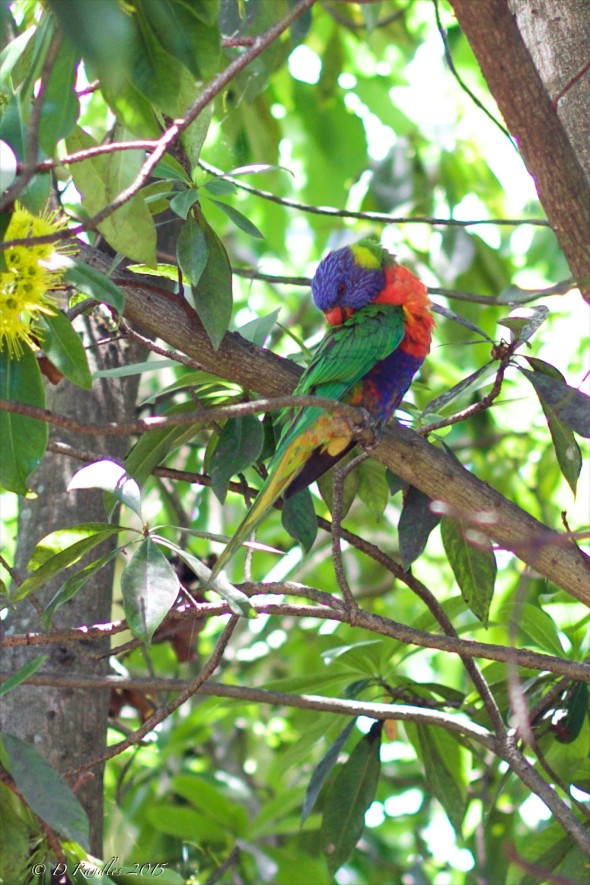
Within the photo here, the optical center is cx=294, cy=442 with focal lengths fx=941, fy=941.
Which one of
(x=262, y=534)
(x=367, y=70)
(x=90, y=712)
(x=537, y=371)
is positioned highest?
(x=367, y=70)

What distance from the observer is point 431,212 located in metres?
4.75

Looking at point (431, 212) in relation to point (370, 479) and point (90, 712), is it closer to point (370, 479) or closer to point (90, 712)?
point (370, 479)

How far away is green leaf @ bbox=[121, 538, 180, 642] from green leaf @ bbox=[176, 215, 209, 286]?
60cm

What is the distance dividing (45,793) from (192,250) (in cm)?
113

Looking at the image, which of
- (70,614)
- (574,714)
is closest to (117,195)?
(70,614)

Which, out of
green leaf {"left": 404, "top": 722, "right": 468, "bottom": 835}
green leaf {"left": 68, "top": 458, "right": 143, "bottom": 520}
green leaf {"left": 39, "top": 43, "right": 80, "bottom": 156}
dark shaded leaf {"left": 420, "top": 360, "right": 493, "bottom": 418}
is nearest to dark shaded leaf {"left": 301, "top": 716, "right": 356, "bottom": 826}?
green leaf {"left": 404, "top": 722, "right": 468, "bottom": 835}

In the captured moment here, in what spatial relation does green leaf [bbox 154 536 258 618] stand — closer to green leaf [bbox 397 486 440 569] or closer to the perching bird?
the perching bird

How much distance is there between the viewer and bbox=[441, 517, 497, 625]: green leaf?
236cm

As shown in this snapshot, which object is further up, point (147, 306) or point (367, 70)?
point (367, 70)

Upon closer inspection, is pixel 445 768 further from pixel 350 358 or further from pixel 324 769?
pixel 350 358

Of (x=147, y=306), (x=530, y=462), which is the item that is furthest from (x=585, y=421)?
(x=530, y=462)

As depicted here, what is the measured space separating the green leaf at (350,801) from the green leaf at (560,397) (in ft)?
3.24

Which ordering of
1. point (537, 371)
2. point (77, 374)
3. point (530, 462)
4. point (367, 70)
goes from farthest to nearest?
point (367, 70) → point (530, 462) → point (537, 371) → point (77, 374)

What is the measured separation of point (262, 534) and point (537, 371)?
2.47 meters
